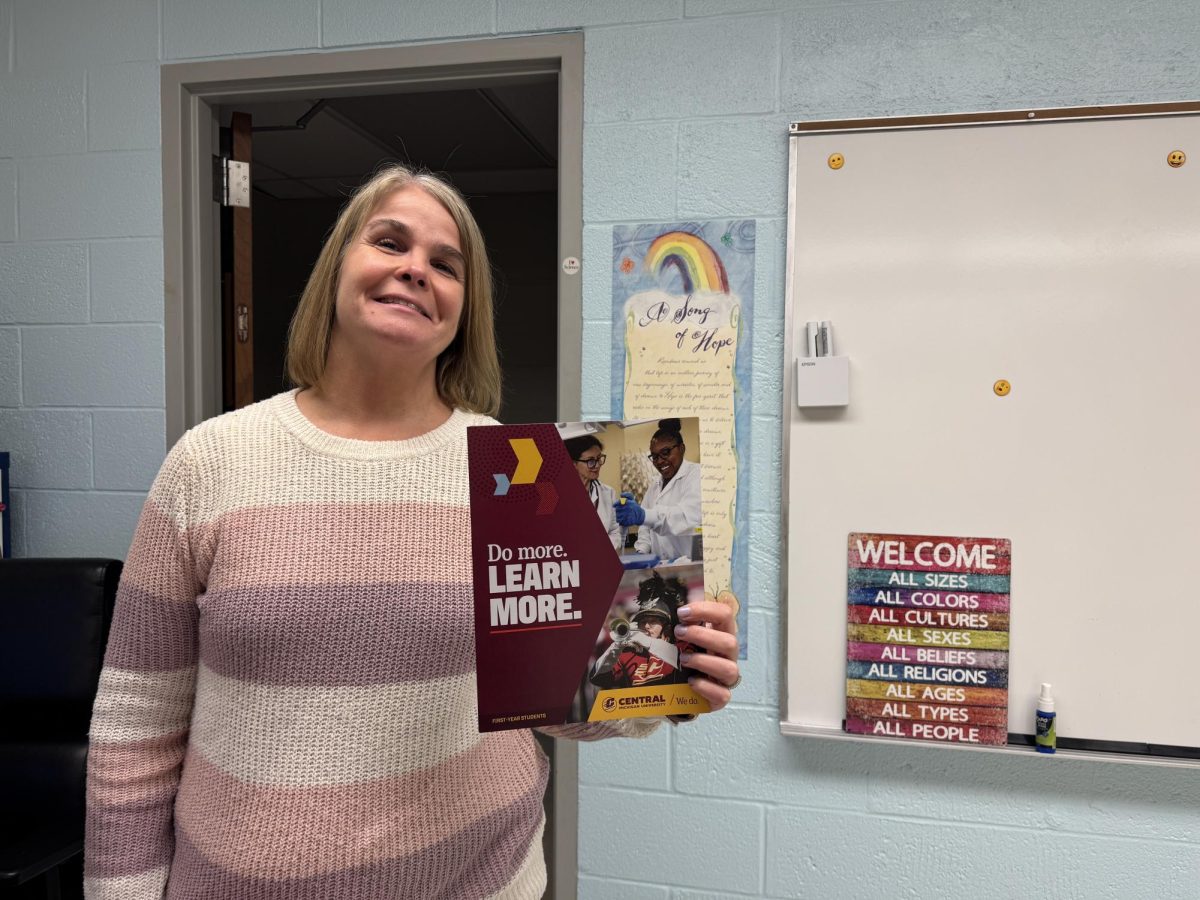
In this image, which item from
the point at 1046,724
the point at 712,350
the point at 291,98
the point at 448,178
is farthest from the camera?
the point at 448,178

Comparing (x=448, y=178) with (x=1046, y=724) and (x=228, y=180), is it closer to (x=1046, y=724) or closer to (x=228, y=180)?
(x=228, y=180)

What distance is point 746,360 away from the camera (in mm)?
1428

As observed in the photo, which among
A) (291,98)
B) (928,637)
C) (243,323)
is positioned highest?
(291,98)

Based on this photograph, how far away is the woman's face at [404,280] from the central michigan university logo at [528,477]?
0.61ft

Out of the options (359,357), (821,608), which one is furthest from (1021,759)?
(359,357)

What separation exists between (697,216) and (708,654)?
3.18ft

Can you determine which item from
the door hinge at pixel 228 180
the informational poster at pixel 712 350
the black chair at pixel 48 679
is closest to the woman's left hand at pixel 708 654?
the informational poster at pixel 712 350

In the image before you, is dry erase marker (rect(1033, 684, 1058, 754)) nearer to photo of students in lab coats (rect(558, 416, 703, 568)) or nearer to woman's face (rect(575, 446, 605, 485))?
photo of students in lab coats (rect(558, 416, 703, 568))

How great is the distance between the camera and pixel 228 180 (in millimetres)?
1727

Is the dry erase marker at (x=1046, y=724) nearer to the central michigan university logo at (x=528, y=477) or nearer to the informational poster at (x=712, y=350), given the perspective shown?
the informational poster at (x=712, y=350)

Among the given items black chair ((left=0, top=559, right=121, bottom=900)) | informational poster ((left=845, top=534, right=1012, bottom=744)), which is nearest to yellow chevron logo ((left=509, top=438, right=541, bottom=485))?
informational poster ((left=845, top=534, right=1012, bottom=744))

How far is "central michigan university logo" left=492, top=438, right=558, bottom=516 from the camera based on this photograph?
2.39 ft

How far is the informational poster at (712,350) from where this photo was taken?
1.43 metres

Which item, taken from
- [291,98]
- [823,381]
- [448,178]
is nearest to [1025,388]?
[823,381]
